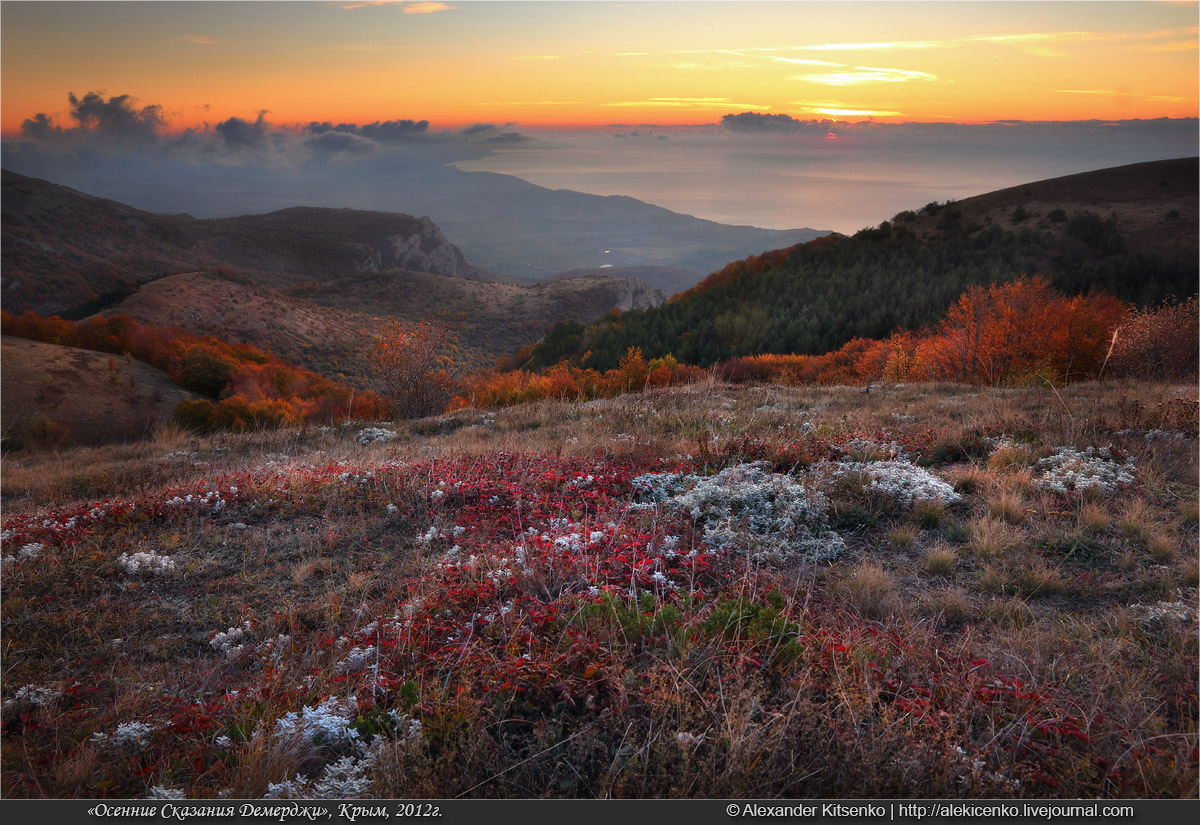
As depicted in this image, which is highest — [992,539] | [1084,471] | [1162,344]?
[1162,344]

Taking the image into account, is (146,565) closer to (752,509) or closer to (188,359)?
(752,509)

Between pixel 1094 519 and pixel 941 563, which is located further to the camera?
pixel 1094 519

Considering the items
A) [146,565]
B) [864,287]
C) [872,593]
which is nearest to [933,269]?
[864,287]

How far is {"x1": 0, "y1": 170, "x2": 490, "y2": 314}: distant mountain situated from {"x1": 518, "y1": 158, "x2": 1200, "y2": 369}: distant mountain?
9335 centimetres

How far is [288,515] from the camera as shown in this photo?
693 cm

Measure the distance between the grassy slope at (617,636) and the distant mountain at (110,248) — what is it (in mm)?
118065

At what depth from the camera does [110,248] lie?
5349 inches

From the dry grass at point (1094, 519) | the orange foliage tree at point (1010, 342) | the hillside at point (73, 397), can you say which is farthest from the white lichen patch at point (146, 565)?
the hillside at point (73, 397)

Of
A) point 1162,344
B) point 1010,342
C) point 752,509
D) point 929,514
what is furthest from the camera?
point 1010,342

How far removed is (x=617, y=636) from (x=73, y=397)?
152 feet

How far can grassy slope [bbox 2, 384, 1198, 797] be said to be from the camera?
2.74 meters

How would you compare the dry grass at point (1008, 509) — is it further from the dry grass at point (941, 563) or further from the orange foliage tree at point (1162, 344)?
the orange foliage tree at point (1162, 344)

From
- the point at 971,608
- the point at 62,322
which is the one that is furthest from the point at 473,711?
the point at 62,322

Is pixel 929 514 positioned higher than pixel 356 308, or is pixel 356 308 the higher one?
pixel 356 308
